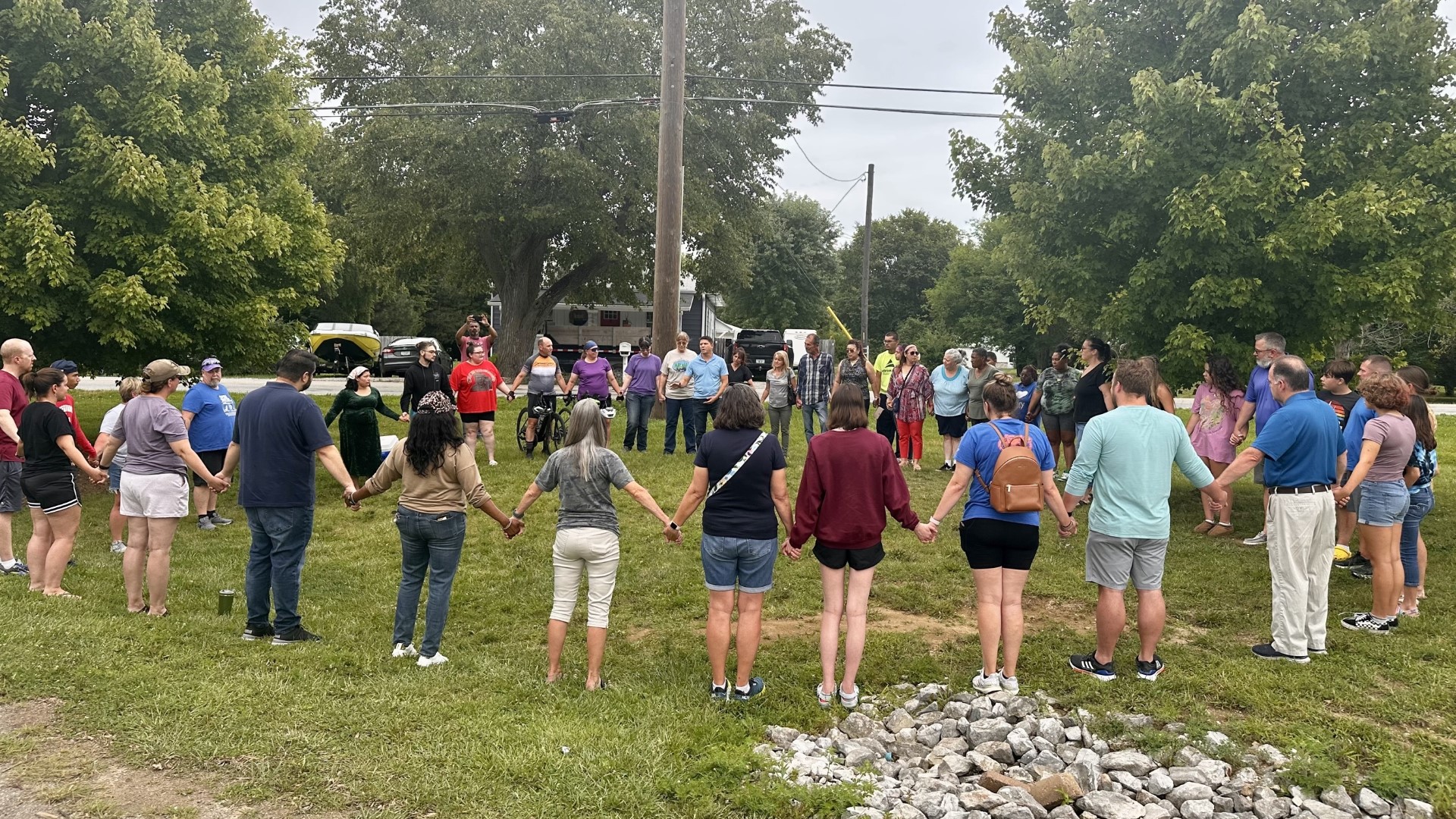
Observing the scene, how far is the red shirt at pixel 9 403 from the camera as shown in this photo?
709cm

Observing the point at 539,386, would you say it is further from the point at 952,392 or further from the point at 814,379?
the point at 952,392

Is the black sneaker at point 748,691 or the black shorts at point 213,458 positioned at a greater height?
the black shorts at point 213,458

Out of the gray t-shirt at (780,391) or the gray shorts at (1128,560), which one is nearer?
the gray shorts at (1128,560)

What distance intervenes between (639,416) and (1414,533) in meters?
9.30

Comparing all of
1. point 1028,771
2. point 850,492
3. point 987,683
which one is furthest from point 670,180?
point 1028,771

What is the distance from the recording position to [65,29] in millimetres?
10867

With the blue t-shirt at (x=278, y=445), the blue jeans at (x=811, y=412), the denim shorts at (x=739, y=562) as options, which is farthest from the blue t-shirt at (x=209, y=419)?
the blue jeans at (x=811, y=412)

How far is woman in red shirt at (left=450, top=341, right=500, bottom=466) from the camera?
1160 centimetres

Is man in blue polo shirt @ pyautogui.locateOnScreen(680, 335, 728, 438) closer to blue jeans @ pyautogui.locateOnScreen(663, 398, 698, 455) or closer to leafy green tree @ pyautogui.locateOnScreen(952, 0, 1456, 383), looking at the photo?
blue jeans @ pyautogui.locateOnScreen(663, 398, 698, 455)

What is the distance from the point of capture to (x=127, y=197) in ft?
35.8

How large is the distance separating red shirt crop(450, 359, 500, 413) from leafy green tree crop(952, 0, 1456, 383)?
668 cm

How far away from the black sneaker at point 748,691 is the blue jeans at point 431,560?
1766 mm

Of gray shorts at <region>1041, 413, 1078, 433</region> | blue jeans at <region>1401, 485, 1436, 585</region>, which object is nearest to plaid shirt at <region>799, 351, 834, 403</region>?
gray shorts at <region>1041, 413, 1078, 433</region>

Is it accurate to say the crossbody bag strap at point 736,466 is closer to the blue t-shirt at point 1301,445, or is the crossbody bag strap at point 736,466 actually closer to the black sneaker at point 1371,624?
the blue t-shirt at point 1301,445
